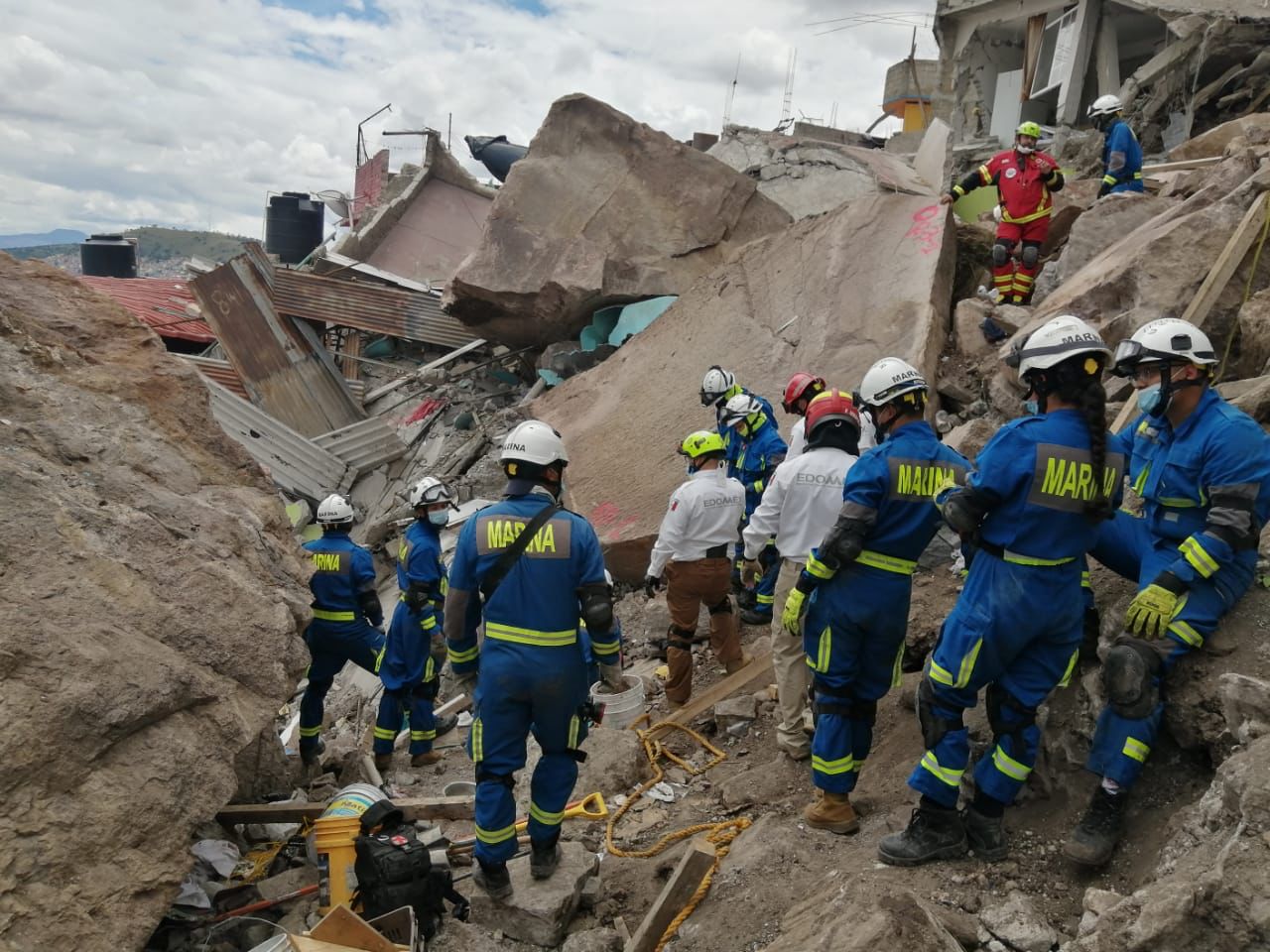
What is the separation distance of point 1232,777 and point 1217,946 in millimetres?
465

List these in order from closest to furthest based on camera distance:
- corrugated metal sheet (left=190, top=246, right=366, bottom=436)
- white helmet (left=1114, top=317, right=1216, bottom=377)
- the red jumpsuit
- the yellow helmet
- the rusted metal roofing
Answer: white helmet (left=1114, top=317, right=1216, bottom=377) < the yellow helmet < the red jumpsuit < corrugated metal sheet (left=190, top=246, right=366, bottom=436) < the rusted metal roofing

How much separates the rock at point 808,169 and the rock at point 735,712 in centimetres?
760

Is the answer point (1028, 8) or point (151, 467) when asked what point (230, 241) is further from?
point (151, 467)

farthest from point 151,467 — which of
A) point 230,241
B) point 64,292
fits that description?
point 230,241

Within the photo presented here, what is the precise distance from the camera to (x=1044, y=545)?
3.22 meters

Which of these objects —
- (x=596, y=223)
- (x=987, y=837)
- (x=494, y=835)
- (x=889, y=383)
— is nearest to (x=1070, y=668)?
(x=987, y=837)

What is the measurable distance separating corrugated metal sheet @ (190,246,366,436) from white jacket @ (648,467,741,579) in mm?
8138

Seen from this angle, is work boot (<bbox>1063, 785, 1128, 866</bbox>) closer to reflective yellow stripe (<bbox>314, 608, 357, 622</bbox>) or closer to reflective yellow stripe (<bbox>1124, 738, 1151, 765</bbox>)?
reflective yellow stripe (<bbox>1124, 738, 1151, 765</bbox>)

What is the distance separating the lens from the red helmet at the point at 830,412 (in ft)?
15.3

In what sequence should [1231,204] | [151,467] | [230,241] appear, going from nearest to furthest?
1. [151,467]
2. [1231,204]
3. [230,241]

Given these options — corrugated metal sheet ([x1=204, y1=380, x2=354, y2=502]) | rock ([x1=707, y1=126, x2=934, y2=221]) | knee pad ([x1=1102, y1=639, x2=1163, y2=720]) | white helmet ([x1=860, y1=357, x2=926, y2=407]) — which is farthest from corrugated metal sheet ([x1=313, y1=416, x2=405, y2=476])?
knee pad ([x1=1102, y1=639, x2=1163, y2=720])

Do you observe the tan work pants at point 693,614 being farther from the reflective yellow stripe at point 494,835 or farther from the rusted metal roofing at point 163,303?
the rusted metal roofing at point 163,303

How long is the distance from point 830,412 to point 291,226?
1997cm

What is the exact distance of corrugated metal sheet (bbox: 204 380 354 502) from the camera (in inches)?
454
